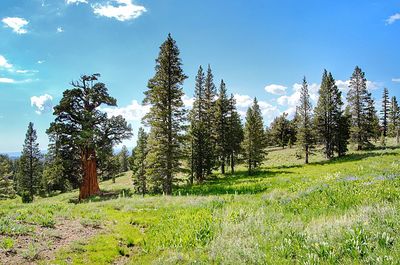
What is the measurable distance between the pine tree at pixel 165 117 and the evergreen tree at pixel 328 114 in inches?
1512

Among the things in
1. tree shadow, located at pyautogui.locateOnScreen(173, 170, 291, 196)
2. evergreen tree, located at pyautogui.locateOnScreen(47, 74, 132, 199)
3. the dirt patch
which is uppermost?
evergreen tree, located at pyautogui.locateOnScreen(47, 74, 132, 199)

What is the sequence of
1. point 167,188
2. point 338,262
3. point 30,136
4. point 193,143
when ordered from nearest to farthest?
point 338,262 → point 167,188 → point 193,143 → point 30,136

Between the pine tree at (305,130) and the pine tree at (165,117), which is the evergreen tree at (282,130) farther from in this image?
the pine tree at (165,117)

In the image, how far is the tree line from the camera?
26.6m

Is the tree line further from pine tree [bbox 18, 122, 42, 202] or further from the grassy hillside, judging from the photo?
the grassy hillside

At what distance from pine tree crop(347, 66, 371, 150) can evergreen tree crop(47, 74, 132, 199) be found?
49.2 metres

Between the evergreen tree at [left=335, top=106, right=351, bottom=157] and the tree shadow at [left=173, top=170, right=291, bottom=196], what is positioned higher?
the evergreen tree at [left=335, top=106, right=351, bottom=157]

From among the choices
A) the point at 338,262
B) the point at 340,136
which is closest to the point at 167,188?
the point at 338,262

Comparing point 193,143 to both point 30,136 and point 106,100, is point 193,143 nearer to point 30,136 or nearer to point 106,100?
point 106,100

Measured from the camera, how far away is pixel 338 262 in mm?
5484

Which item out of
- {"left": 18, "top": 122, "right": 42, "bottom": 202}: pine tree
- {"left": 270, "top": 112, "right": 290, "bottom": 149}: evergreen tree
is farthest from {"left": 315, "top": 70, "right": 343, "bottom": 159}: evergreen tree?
{"left": 18, "top": 122, "right": 42, "bottom": 202}: pine tree

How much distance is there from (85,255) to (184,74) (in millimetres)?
20797

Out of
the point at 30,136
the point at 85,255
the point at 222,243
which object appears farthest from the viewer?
the point at 30,136

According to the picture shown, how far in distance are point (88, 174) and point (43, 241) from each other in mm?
21505
